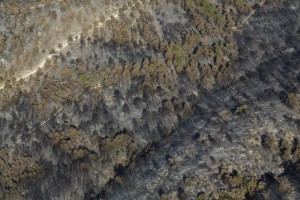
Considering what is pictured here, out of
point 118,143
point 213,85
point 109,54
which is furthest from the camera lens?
point 109,54

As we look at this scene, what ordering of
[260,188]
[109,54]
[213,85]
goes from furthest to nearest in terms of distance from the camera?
[109,54] < [213,85] < [260,188]

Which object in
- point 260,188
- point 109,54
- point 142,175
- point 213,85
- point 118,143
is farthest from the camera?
point 109,54

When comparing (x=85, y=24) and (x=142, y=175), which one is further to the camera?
(x=85, y=24)

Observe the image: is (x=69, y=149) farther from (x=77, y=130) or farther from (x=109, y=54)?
(x=109, y=54)

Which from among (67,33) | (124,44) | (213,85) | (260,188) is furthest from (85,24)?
(260,188)

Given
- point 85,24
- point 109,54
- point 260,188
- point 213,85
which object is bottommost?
point 260,188

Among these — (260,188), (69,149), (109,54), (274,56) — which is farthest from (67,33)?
(260,188)

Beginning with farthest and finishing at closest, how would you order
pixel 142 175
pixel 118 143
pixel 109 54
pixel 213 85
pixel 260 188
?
pixel 109 54, pixel 213 85, pixel 118 143, pixel 142 175, pixel 260 188

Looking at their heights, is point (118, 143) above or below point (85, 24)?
below

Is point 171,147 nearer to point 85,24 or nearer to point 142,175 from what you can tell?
point 142,175
